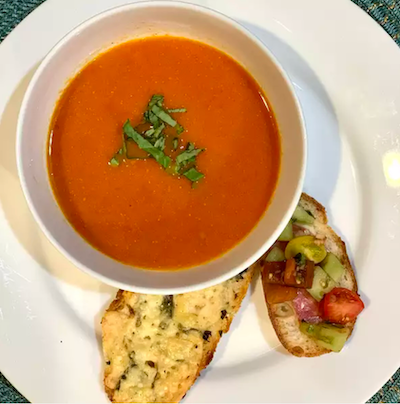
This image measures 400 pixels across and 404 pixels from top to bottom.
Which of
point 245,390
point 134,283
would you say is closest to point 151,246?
point 134,283

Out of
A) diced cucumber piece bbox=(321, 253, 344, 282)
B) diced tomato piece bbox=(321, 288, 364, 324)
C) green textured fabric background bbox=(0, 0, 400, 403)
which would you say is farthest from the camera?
green textured fabric background bbox=(0, 0, 400, 403)

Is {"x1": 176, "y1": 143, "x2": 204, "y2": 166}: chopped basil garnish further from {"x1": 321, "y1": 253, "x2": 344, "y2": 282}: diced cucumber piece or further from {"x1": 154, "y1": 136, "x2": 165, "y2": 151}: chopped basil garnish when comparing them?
{"x1": 321, "y1": 253, "x2": 344, "y2": 282}: diced cucumber piece

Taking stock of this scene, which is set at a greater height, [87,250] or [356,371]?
[356,371]

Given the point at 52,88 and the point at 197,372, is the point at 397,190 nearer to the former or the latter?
the point at 197,372

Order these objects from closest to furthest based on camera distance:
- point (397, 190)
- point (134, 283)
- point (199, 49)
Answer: point (134, 283)
point (199, 49)
point (397, 190)

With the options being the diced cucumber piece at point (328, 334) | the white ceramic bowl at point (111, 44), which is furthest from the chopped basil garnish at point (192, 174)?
the diced cucumber piece at point (328, 334)

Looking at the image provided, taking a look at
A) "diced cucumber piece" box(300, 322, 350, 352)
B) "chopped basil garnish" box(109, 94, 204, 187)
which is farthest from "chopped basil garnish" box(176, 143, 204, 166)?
"diced cucumber piece" box(300, 322, 350, 352)

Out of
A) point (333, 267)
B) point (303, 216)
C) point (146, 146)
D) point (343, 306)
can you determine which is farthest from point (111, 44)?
point (343, 306)

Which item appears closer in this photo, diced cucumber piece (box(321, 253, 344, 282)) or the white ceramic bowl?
the white ceramic bowl
